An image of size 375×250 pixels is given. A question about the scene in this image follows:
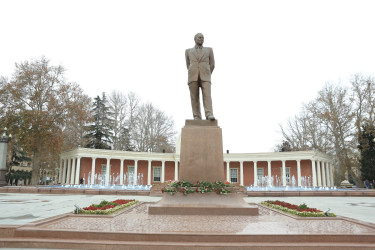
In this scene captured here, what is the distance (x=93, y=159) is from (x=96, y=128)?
11.4 meters

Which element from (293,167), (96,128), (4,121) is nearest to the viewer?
(4,121)

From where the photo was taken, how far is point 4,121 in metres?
26.9

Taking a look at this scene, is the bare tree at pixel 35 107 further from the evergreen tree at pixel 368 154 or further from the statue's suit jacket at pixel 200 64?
the evergreen tree at pixel 368 154

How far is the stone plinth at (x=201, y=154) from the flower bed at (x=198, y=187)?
9.6 inches

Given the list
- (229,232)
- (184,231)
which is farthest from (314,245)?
(184,231)

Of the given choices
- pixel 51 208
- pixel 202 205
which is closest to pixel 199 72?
pixel 202 205

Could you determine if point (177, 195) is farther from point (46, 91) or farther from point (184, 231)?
point (46, 91)

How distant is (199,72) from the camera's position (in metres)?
9.44

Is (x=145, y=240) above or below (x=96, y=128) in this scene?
below

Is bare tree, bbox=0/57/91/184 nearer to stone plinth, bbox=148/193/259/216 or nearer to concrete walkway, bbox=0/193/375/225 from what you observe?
concrete walkway, bbox=0/193/375/225

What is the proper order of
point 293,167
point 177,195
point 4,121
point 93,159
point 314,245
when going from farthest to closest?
point 293,167 → point 93,159 → point 4,121 → point 177,195 → point 314,245

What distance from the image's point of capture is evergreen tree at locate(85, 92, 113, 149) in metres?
44.0

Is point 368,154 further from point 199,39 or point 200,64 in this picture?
point 199,39

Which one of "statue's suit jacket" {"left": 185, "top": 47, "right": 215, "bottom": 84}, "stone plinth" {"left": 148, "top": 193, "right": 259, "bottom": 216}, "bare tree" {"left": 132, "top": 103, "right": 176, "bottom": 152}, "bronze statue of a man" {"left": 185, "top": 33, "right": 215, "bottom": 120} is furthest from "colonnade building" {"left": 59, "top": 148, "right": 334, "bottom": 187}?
"stone plinth" {"left": 148, "top": 193, "right": 259, "bottom": 216}
